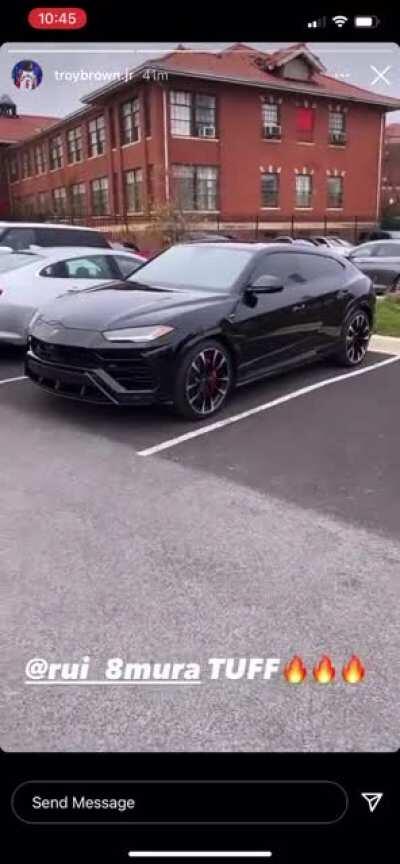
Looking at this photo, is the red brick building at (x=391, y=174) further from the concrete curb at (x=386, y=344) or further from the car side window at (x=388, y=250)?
the concrete curb at (x=386, y=344)

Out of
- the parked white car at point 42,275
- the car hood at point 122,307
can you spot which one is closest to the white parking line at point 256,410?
the car hood at point 122,307

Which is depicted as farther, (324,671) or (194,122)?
(194,122)

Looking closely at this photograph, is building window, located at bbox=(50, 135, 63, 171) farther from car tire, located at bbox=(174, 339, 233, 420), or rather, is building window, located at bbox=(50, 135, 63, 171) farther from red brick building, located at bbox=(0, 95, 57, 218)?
car tire, located at bbox=(174, 339, 233, 420)

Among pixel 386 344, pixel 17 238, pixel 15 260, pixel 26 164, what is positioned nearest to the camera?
pixel 15 260

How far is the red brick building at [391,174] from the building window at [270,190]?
4066 millimetres

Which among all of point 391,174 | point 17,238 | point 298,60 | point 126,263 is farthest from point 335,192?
point 298,60

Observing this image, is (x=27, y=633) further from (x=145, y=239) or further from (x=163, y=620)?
(x=145, y=239)

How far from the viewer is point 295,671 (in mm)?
2205

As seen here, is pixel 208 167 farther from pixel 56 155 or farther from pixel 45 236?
pixel 45 236

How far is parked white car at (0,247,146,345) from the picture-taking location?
22.9 feet
